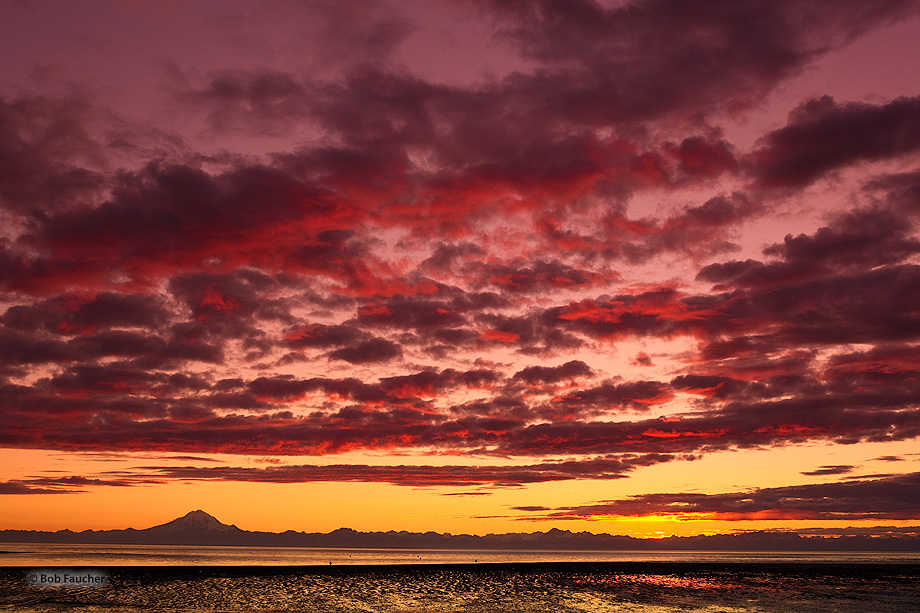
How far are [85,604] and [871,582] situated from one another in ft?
417

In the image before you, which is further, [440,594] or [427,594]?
[440,594]

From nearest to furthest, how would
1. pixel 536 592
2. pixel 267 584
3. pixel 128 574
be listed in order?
pixel 536 592 → pixel 267 584 → pixel 128 574

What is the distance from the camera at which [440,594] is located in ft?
279

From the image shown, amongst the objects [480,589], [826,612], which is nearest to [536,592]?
[480,589]

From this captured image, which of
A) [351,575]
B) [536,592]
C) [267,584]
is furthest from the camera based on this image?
[351,575]

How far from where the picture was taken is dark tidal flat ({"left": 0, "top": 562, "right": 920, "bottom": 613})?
227 feet

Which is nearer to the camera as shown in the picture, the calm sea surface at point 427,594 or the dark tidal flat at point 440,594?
the calm sea surface at point 427,594

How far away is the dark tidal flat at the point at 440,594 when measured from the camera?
2726 inches

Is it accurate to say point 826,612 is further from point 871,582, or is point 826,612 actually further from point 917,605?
point 871,582

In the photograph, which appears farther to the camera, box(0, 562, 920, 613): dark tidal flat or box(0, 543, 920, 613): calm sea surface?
box(0, 562, 920, 613): dark tidal flat

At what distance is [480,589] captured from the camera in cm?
9288

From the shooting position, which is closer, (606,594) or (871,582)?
(606,594)

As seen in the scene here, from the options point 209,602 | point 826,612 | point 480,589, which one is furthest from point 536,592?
point 209,602

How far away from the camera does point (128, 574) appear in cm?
11062
